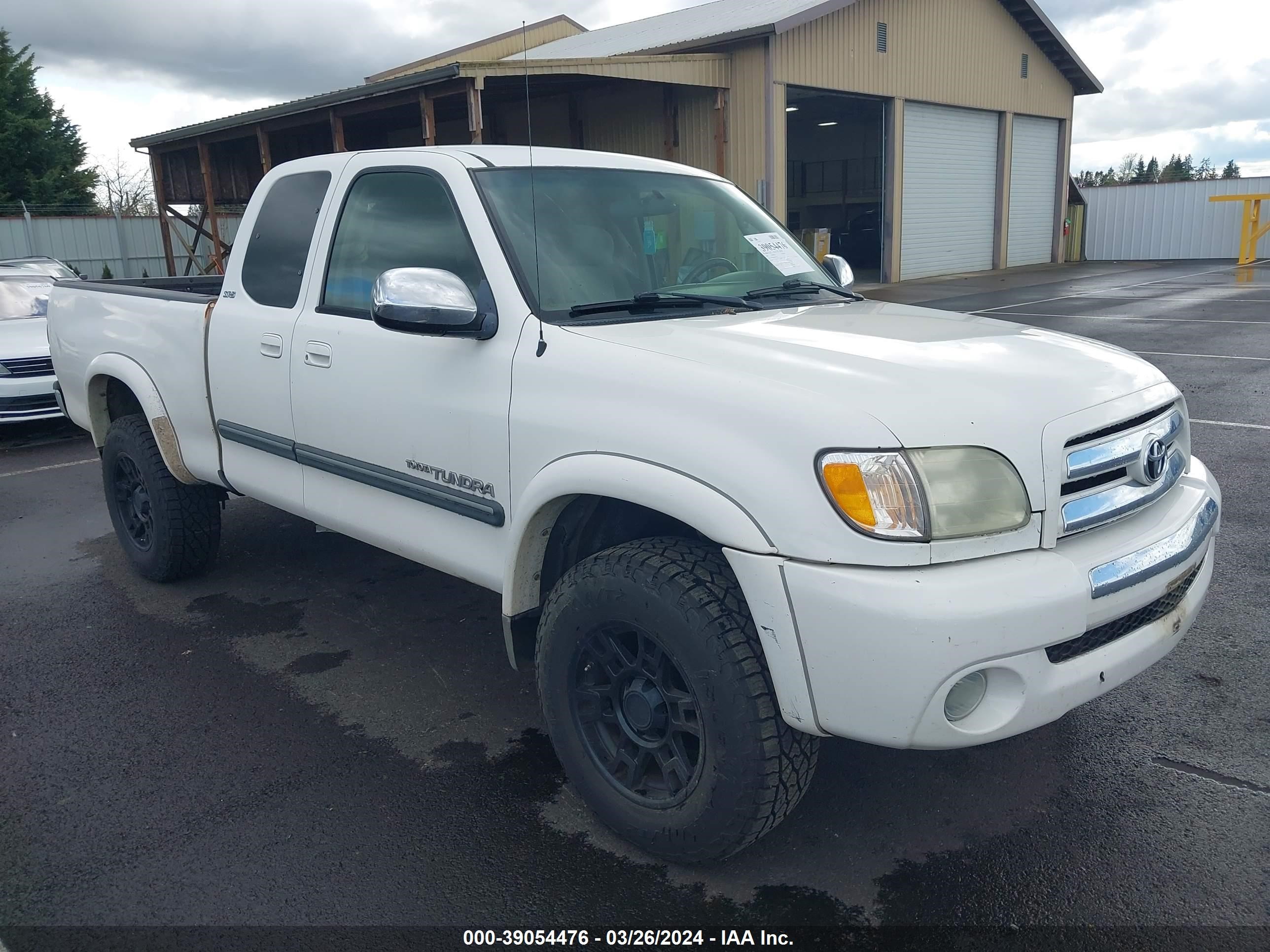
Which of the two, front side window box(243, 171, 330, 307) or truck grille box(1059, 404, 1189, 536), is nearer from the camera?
truck grille box(1059, 404, 1189, 536)

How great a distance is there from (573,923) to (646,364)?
4.60 ft

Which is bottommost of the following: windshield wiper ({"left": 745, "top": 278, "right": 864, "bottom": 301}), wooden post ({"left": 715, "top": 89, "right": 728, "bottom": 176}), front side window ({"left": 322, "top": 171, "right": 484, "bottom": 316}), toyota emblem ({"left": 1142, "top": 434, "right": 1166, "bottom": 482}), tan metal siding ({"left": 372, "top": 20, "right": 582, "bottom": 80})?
toyota emblem ({"left": 1142, "top": 434, "right": 1166, "bottom": 482})

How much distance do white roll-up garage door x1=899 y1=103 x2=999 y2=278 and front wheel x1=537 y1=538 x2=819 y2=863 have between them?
21804 mm

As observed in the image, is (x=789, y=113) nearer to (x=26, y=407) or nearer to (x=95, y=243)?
(x=95, y=243)

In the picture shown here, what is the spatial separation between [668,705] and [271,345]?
2.26 m

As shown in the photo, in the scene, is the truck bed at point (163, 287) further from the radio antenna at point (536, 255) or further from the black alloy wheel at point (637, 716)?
the black alloy wheel at point (637, 716)

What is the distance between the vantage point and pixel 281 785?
3.21m

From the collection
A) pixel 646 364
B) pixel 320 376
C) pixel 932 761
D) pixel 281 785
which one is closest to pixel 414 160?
pixel 320 376

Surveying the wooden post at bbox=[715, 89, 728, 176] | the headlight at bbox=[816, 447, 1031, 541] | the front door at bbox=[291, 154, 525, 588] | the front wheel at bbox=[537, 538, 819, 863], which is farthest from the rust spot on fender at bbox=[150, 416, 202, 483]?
the wooden post at bbox=[715, 89, 728, 176]

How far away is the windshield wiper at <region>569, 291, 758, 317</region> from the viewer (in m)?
3.12

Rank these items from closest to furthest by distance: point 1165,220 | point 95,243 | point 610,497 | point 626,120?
point 610,497 → point 626,120 → point 95,243 → point 1165,220

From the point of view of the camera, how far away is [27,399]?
8.84m

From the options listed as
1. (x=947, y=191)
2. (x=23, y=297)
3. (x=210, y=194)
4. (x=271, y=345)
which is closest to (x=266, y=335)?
(x=271, y=345)

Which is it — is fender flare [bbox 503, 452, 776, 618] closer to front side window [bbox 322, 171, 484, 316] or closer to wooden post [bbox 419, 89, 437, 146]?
front side window [bbox 322, 171, 484, 316]
